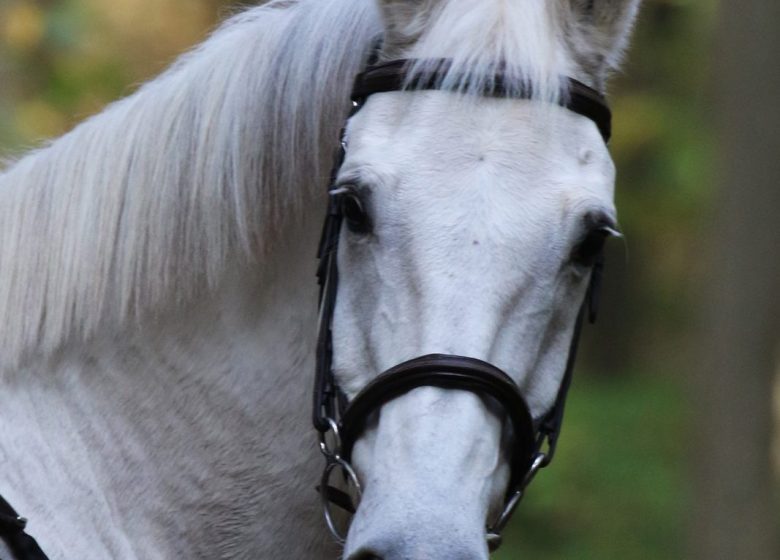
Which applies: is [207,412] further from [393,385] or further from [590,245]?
[590,245]

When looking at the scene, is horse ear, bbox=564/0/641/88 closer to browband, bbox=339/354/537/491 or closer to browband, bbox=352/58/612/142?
browband, bbox=352/58/612/142

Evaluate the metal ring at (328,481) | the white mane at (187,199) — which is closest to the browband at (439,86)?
the white mane at (187,199)

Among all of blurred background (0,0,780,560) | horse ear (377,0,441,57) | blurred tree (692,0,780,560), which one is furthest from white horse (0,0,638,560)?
blurred tree (692,0,780,560)

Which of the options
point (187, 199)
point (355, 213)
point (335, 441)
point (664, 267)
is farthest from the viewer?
point (664, 267)

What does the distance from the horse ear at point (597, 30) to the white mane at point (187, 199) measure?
437mm

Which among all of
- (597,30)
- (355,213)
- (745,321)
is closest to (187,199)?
(355,213)

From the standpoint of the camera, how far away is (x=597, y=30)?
2484 mm

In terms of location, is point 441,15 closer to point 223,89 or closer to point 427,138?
point 427,138

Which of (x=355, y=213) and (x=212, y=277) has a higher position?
(x=355, y=213)

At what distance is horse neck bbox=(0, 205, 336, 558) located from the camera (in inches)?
99.7

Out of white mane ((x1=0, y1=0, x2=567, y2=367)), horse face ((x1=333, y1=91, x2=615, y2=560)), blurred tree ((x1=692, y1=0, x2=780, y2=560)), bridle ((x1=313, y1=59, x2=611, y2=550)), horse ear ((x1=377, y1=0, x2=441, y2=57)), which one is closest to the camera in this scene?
horse face ((x1=333, y1=91, x2=615, y2=560))

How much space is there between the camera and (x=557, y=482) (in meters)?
7.27

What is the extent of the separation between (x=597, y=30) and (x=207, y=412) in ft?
3.96

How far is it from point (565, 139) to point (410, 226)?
0.40 m
